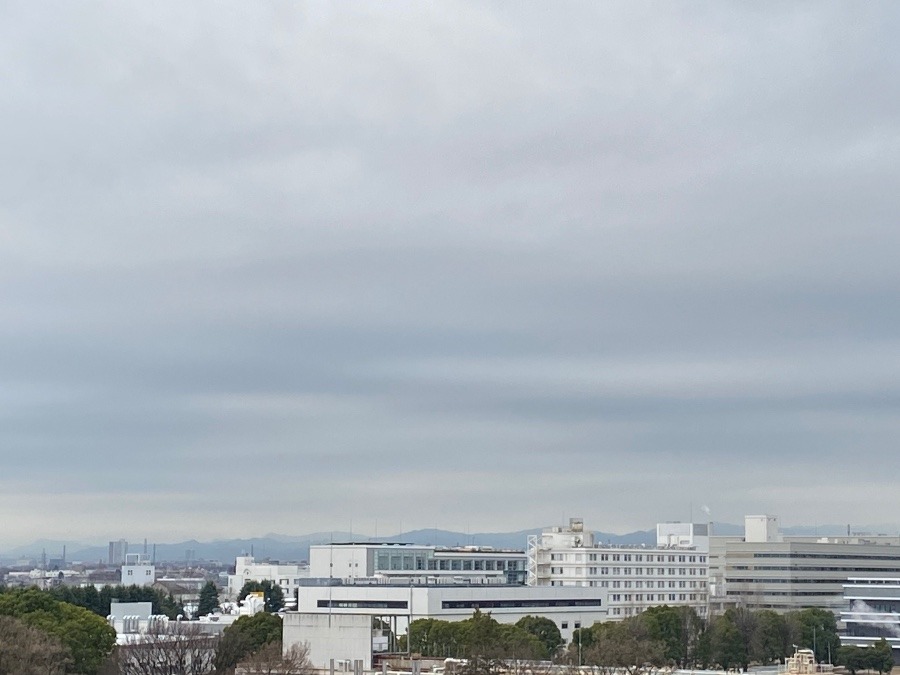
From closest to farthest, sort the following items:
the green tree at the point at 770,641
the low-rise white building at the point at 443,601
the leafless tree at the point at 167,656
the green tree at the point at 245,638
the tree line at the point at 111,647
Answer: the tree line at the point at 111,647, the leafless tree at the point at 167,656, the green tree at the point at 245,638, the low-rise white building at the point at 443,601, the green tree at the point at 770,641

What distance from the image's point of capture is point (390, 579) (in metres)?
125

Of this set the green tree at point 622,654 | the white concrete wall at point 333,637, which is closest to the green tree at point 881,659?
the green tree at point 622,654

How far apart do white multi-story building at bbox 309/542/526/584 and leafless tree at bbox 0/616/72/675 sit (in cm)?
6952

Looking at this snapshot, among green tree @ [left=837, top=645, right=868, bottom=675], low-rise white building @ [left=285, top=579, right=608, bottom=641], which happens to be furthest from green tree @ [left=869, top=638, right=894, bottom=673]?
low-rise white building @ [left=285, top=579, right=608, bottom=641]

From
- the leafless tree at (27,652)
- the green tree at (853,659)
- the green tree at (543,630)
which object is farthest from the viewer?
the green tree at (853,659)

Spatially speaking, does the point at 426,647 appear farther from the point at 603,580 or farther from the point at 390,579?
the point at 603,580

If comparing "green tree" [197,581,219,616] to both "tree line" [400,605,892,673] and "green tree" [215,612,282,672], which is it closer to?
"tree line" [400,605,892,673]

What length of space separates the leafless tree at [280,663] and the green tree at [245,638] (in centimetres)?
1148

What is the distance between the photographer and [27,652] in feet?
187

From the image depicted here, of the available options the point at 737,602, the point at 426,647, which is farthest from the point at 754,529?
the point at 426,647

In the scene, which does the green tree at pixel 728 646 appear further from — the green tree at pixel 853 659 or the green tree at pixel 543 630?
the green tree at pixel 853 659

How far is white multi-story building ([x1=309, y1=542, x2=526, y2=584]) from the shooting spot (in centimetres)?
13538

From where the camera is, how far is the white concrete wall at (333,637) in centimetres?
6875

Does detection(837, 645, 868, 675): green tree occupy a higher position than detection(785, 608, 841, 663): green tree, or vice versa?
detection(785, 608, 841, 663): green tree
